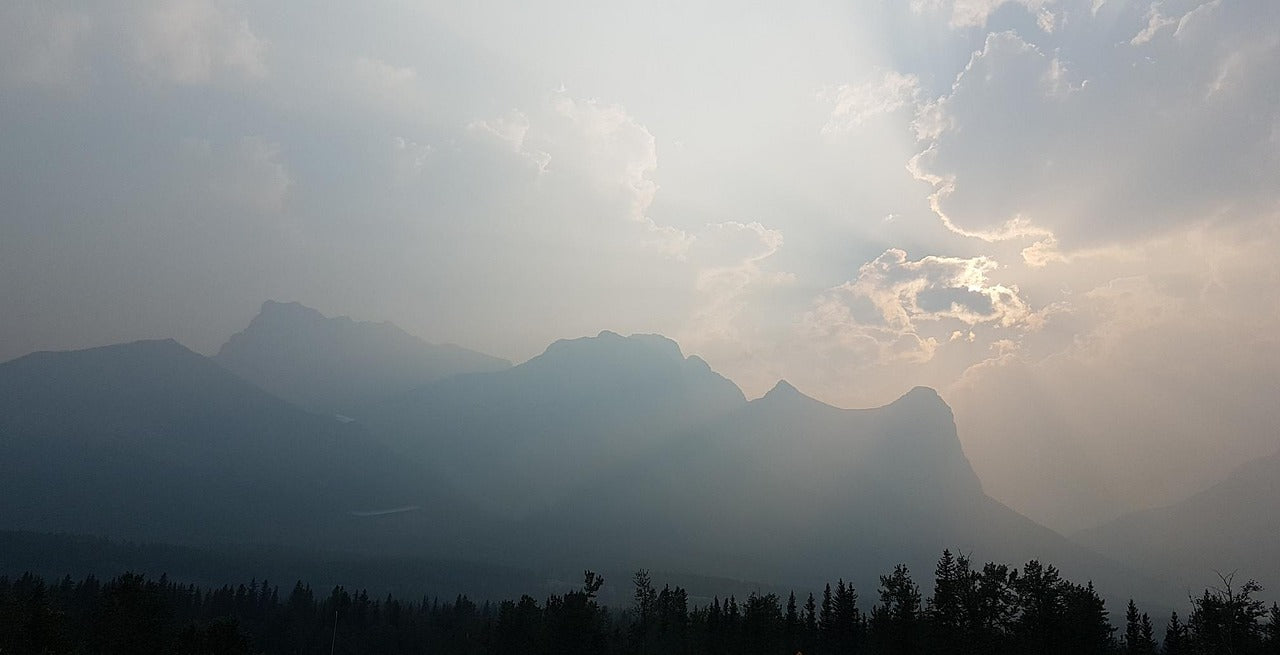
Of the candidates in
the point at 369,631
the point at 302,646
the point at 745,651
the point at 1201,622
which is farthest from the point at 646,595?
the point at 1201,622

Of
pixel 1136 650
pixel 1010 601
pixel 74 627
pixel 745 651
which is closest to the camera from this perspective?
pixel 1010 601

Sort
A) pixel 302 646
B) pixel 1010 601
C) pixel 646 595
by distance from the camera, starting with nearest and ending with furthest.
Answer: pixel 1010 601
pixel 646 595
pixel 302 646

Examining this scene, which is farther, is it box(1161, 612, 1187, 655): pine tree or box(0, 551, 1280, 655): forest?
box(1161, 612, 1187, 655): pine tree

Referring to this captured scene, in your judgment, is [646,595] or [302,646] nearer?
[646,595]

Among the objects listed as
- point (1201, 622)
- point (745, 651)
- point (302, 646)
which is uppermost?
point (1201, 622)

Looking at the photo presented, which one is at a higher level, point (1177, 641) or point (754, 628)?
point (1177, 641)

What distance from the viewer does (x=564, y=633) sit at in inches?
4299

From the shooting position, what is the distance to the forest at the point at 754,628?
261 feet

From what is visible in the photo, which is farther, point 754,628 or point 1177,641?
point 754,628

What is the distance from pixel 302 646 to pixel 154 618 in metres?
63.4

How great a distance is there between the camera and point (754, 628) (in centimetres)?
11156

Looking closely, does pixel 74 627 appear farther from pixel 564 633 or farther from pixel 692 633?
pixel 692 633

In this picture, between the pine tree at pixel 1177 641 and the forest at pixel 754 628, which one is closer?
the forest at pixel 754 628

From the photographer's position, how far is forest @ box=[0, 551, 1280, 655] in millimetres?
79500
